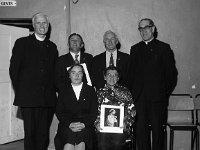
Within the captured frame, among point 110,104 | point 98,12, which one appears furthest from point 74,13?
point 110,104

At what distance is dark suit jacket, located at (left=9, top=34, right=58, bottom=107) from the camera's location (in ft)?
13.6

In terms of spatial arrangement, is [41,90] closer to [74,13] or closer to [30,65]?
[30,65]

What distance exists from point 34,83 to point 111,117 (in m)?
1.08

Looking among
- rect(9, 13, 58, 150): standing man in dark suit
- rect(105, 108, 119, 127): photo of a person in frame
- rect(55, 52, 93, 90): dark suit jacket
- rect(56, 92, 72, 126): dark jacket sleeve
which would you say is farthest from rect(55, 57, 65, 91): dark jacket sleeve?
rect(105, 108, 119, 127): photo of a person in frame

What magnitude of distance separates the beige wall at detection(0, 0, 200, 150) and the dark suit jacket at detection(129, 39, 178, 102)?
0.75 meters

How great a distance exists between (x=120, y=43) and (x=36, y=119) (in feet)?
6.49

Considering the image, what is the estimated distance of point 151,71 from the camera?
14.9 ft

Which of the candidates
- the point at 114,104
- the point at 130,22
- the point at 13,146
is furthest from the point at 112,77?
the point at 13,146

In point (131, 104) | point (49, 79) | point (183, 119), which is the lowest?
point (183, 119)

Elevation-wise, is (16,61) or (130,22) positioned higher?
(130,22)

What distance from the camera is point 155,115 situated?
4.53 meters

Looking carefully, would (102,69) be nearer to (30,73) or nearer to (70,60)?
(70,60)

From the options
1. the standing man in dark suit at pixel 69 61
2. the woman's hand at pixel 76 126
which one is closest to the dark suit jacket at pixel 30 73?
the standing man in dark suit at pixel 69 61

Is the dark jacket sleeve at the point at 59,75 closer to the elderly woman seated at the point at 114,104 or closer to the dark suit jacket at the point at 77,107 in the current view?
the dark suit jacket at the point at 77,107
